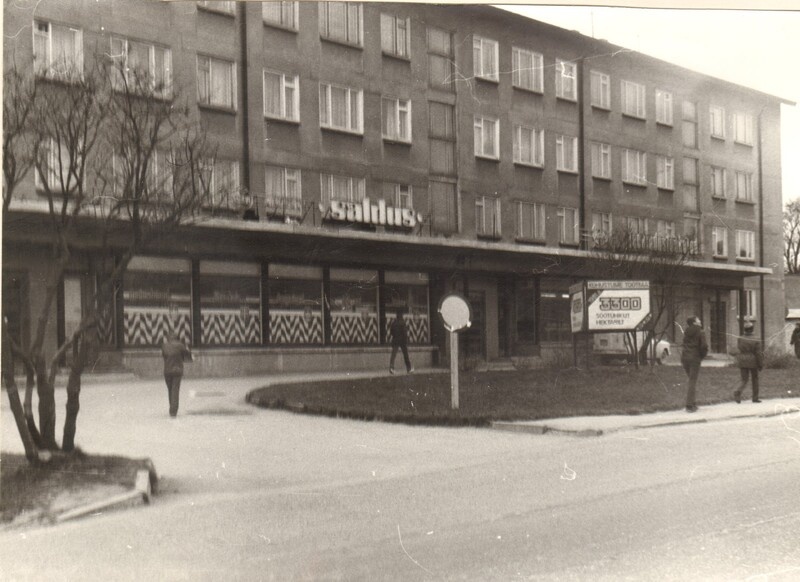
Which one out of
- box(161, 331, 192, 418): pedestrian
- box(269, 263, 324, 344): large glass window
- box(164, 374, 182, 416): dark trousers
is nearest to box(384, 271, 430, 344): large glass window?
box(269, 263, 324, 344): large glass window

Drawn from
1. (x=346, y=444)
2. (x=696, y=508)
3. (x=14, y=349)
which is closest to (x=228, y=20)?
(x=14, y=349)

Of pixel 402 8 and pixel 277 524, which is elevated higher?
pixel 402 8

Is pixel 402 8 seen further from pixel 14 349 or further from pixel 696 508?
pixel 696 508

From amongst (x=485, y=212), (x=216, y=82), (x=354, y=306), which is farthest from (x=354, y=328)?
(x=216, y=82)

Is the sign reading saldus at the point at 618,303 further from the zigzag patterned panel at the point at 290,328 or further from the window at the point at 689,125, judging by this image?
the zigzag patterned panel at the point at 290,328

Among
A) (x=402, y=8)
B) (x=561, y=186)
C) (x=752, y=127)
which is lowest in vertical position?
(x=561, y=186)

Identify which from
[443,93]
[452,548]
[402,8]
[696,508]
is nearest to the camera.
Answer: [452,548]

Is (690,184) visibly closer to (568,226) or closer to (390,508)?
(568,226)

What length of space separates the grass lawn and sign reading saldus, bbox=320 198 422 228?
65.0 inches

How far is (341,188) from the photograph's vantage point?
9.02 m

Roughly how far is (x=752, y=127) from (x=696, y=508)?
3921 mm

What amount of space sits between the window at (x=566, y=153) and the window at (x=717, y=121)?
1282 millimetres

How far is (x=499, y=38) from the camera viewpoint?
6742mm

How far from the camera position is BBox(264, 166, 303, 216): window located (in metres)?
9.48
